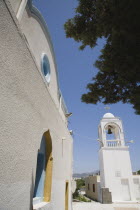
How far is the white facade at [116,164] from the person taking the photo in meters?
15.8

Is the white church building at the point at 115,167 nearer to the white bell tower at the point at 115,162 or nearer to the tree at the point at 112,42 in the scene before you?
the white bell tower at the point at 115,162

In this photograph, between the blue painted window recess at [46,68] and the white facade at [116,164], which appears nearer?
the blue painted window recess at [46,68]

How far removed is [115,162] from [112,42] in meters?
16.1

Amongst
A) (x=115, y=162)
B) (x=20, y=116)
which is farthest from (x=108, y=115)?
(x=20, y=116)

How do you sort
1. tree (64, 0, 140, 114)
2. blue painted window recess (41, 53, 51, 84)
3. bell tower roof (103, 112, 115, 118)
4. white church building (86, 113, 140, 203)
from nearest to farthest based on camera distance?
tree (64, 0, 140, 114) → blue painted window recess (41, 53, 51, 84) → white church building (86, 113, 140, 203) → bell tower roof (103, 112, 115, 118)

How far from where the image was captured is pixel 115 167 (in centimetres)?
1683

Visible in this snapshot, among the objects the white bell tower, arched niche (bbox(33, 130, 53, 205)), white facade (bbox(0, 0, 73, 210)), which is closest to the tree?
white facade (bbox(0, 0, 73, 210))

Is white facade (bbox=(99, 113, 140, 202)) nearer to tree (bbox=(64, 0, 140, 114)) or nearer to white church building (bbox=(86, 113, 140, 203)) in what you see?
white church building (bbox=(86, 113, 140, 203))

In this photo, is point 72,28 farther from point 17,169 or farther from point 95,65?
point 17,169

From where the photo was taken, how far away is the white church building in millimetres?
15633

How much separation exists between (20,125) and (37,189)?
2.33 m

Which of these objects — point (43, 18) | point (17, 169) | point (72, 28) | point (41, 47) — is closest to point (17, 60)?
point (17, 169)

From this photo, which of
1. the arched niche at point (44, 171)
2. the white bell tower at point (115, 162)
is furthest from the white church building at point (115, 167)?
the arched niche at point (44, 171)

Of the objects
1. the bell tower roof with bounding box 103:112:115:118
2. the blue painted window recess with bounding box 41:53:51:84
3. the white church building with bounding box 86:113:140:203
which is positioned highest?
the bell tower roof with bounding box 103:112:115:118
